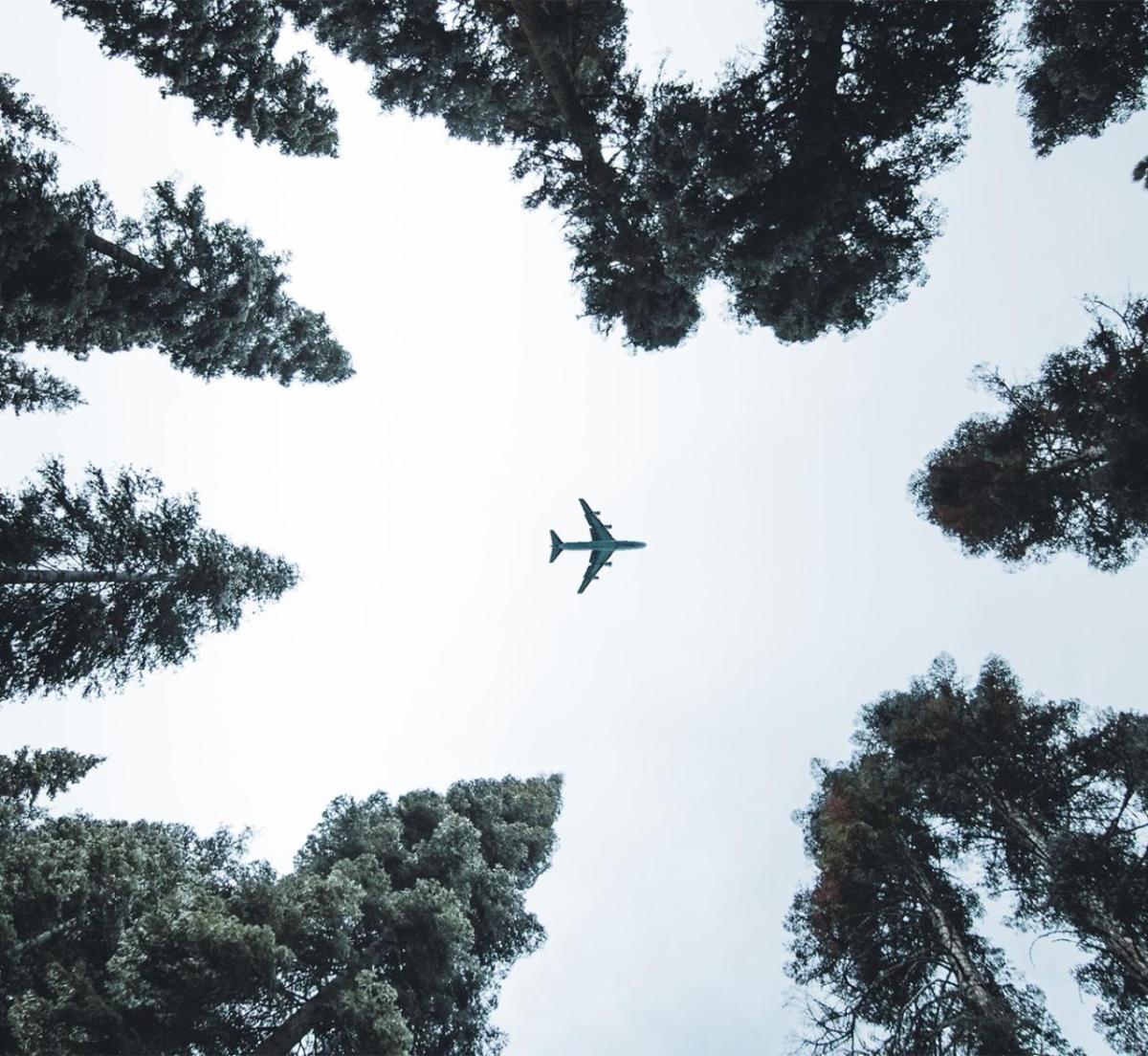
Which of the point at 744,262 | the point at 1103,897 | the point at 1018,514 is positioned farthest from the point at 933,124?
the point at 1103,897

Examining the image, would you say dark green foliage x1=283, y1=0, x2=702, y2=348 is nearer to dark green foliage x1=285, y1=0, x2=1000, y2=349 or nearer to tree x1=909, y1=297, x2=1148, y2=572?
dark green foliage x1=285, y1=0, x2=1000, y2=349

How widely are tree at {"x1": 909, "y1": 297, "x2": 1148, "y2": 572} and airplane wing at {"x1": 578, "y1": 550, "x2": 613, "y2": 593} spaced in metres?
8.59

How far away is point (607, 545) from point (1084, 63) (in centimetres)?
1441

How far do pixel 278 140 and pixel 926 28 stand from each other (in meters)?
15.8

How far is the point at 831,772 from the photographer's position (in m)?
16.5

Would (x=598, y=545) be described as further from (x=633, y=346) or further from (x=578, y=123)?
(x=578, y=123)

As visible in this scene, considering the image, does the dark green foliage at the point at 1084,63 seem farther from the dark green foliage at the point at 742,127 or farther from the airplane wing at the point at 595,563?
the airplane wing at the point at 595,563

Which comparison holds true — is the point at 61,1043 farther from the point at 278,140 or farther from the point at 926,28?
the point at 926,28

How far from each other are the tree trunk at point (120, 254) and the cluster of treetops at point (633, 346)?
0.06 meters

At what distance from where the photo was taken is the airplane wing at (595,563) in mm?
18250

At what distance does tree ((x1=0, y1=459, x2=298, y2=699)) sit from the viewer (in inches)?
399

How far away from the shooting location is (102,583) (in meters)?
10.8

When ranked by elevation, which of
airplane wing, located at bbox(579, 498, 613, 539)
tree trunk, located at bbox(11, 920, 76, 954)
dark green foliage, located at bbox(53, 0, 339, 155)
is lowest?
tree trunk, located at bbox(11, 920, 76, 954)

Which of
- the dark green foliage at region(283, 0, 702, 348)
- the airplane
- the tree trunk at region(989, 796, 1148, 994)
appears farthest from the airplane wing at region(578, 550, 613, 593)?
the tree trunk at region(989, 796, 1148, 994)
